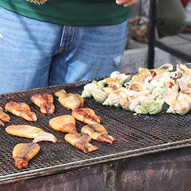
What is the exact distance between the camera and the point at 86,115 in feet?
6.70

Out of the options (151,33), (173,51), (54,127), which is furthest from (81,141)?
(151,33)

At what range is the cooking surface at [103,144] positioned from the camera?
1.61 m

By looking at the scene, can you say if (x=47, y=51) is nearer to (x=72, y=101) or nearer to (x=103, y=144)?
(x=72, y=101)

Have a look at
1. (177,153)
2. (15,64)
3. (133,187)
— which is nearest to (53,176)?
(133,187)

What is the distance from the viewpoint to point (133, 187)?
1.78m

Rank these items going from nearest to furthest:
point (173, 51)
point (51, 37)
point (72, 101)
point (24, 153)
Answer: point (24, 153) < point (72, 101) < point (51, 37) < point (173, 51)

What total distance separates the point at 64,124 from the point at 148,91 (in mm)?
552

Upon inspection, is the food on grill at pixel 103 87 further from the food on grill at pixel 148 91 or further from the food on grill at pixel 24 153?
the food on grill at pixel 24 153

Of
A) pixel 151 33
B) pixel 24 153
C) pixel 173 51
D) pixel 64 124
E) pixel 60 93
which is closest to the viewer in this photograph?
pixel 24 153

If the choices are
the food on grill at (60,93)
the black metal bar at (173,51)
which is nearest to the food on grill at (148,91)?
the food on grill at (60,93)

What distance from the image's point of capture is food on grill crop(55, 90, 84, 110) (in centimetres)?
216

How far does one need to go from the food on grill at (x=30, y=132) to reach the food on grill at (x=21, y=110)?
0.12 m

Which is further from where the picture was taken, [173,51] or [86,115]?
[173,51]

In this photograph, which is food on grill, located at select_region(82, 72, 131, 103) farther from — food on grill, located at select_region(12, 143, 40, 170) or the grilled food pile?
food on grill, located at select_region(12, 143, 40, 170)
